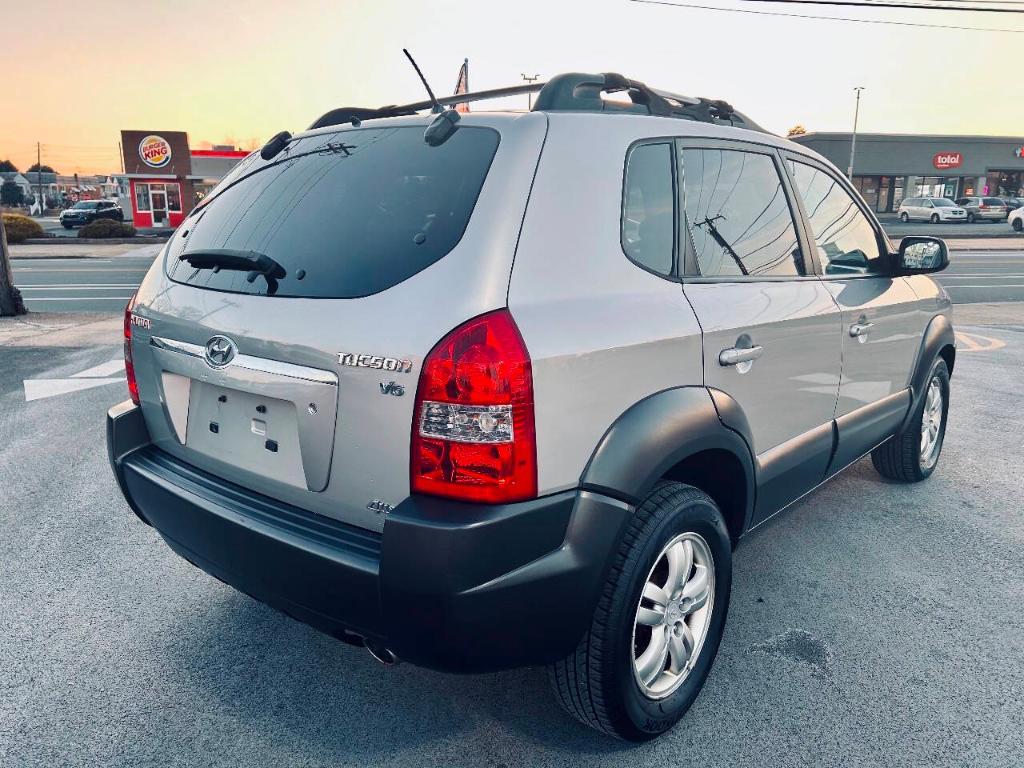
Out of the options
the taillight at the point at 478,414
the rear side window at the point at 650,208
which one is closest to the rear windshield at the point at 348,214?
the taillight at the point at 478,414

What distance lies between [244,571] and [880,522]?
10.7 ft

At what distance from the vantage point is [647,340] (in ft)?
6.98

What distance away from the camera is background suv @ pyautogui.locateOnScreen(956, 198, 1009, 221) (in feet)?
144

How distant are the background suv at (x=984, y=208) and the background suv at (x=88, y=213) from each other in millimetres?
48829

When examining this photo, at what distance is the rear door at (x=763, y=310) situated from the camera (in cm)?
247

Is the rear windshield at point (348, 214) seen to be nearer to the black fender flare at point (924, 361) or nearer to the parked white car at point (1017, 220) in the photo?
the black fender flare at point (924, 361)

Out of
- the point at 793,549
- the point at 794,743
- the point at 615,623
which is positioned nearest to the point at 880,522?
the point at 793,549

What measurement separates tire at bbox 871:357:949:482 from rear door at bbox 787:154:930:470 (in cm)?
41

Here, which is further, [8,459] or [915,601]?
[8,459]

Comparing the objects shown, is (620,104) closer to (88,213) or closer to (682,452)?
(682,452)

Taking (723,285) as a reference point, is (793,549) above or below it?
below

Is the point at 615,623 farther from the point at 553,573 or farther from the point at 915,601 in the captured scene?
the point at 915,601

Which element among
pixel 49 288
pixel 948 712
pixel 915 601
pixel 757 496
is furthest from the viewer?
pixel 49 288

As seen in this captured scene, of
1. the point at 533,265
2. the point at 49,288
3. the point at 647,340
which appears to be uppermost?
the point at 533,265
